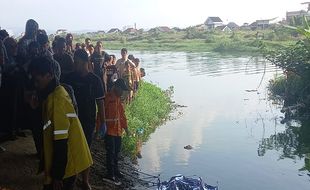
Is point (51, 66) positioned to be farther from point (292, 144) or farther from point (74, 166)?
point (292, 144)

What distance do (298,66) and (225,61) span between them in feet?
77.0

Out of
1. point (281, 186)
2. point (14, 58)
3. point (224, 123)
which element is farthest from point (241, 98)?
point (14, 58)

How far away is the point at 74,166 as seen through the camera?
372cm

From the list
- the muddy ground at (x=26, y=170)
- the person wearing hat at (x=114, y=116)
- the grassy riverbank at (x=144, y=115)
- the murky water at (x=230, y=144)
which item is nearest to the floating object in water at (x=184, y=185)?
the muddy ground at (x=26, y=170)

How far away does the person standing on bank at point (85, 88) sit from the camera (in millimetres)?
5352

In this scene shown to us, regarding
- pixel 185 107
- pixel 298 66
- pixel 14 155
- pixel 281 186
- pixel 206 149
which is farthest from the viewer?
pixel 185 107

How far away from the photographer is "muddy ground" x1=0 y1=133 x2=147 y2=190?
219 inches

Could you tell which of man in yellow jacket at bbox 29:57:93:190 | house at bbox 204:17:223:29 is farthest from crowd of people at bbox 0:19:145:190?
house at bbox 204:17:223:29

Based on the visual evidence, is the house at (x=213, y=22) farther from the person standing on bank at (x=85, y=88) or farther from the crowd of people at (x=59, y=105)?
the person standing on bank at (x=85, y=88)

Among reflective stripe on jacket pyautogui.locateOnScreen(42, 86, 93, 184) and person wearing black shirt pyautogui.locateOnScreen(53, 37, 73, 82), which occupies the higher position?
person wearing black shirt pyautogui.locateOnScreen(53, 37, 73, 82)

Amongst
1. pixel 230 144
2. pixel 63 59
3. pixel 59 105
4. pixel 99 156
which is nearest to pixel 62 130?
pixel 59 105

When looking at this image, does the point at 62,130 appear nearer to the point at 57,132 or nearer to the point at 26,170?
the point at 57,132

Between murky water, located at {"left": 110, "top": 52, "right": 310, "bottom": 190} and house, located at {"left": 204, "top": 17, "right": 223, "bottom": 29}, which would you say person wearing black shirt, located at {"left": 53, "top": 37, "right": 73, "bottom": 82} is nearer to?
murky water, located at {"left": 110, "top": 52, "right": 310, "bottom": 190}

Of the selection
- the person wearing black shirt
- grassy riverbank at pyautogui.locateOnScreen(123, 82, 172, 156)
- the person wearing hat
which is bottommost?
grassy riverbank at pyautogui.locateOnScreen(123, 82, 172, 156)
